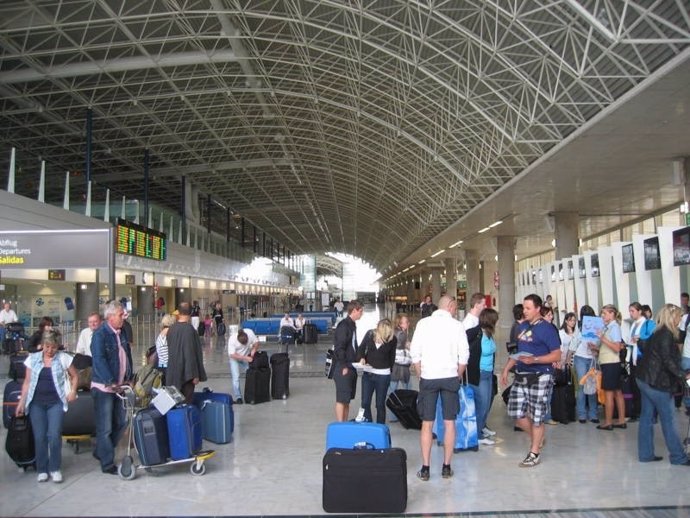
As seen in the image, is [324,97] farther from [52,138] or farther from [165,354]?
[165,354]

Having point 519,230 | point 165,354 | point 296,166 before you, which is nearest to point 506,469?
point 165,354

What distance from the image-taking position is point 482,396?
7.96 meters

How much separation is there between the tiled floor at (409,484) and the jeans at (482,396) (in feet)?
1.17

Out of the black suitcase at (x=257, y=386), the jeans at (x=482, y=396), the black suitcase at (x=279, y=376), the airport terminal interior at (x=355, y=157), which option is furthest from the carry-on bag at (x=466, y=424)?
the black suitcase at (x=279, y=376)

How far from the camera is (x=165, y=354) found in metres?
9.47

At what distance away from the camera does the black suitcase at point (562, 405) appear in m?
9.16

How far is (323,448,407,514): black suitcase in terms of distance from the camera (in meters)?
5.29

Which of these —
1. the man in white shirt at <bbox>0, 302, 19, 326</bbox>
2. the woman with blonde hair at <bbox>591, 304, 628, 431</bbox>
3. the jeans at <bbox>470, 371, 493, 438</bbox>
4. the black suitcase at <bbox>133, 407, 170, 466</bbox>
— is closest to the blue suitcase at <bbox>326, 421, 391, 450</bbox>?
the black suitcase at <bbox>133, 407, 170, 466</bbox>

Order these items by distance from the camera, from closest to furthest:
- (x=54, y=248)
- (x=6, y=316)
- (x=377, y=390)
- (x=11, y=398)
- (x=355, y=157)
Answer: (x=11, y=398)
(x=377, y=390)
(x=54, y=248)
(x=6, y=316)
(x=355, y=157)

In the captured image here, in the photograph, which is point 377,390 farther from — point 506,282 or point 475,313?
point 506,282

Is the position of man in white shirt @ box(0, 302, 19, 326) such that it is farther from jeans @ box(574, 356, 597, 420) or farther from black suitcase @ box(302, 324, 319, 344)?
jeans @ box(574, 356, 597, 420)

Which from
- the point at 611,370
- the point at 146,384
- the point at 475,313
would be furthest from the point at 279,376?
the point at 611,370

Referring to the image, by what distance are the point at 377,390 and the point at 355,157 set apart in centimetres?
3417

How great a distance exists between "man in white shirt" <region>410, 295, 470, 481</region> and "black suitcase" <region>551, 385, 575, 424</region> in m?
3.31
